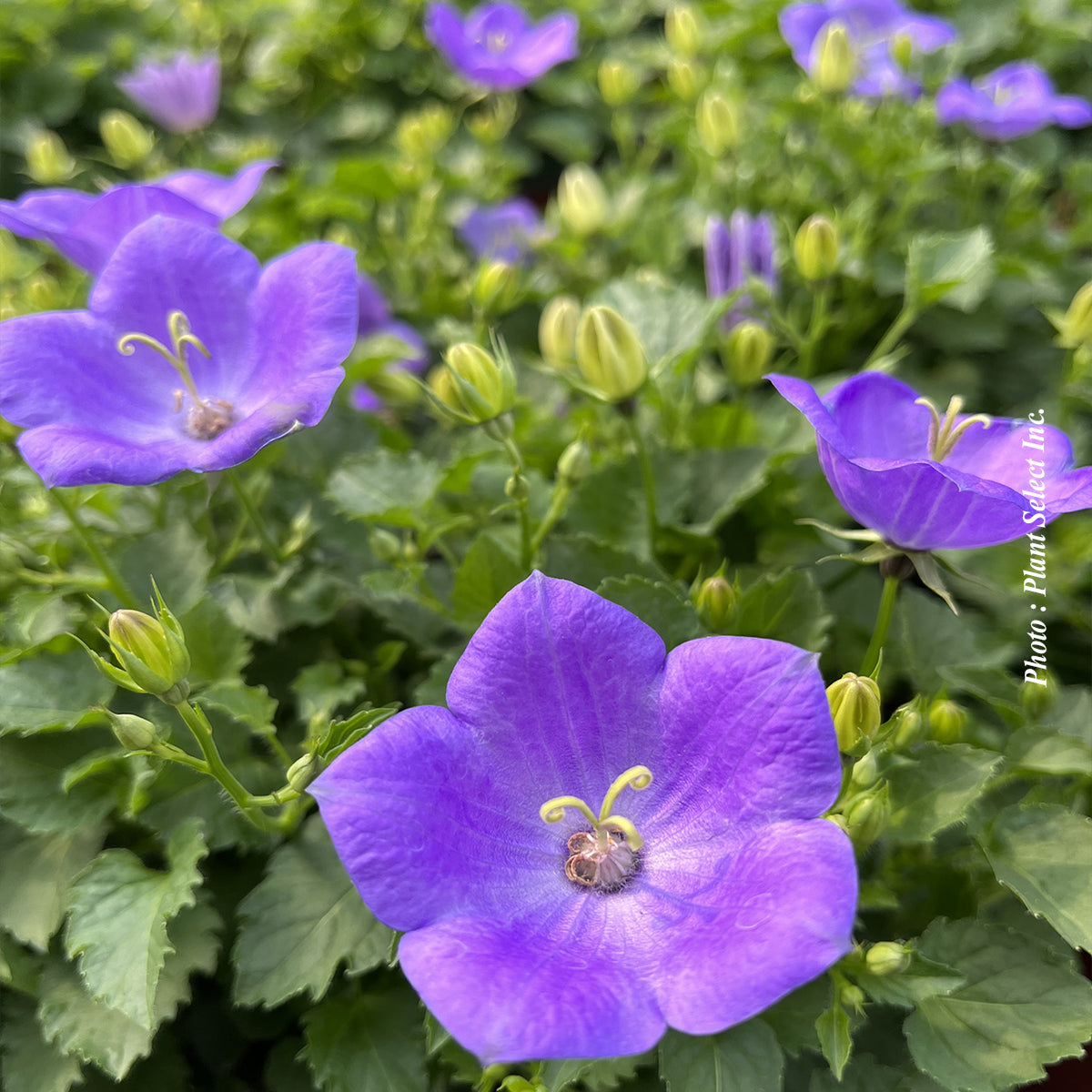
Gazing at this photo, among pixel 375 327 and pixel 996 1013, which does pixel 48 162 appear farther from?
pixel 996 1013

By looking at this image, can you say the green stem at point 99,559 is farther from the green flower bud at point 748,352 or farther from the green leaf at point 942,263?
the green leaf at point 942,263

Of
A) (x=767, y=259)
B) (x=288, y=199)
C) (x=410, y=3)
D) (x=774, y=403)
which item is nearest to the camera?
(x=774, y=403)

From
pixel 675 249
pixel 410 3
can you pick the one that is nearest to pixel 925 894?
pixel 675 249

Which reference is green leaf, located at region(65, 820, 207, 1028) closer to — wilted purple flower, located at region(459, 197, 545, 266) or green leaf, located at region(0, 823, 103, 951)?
green leaf, located at region(0, 823, 103, 951)

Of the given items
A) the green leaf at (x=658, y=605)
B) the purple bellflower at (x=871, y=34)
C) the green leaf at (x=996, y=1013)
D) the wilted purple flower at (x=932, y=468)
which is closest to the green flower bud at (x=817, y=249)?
the wilted purple flower at (x=932, y=468)

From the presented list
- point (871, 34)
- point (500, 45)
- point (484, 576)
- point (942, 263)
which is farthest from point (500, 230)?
point (484, 576)

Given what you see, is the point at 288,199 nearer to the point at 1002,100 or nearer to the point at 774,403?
the point at 774,403

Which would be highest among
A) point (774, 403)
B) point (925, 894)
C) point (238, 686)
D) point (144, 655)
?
point (144, 655)
